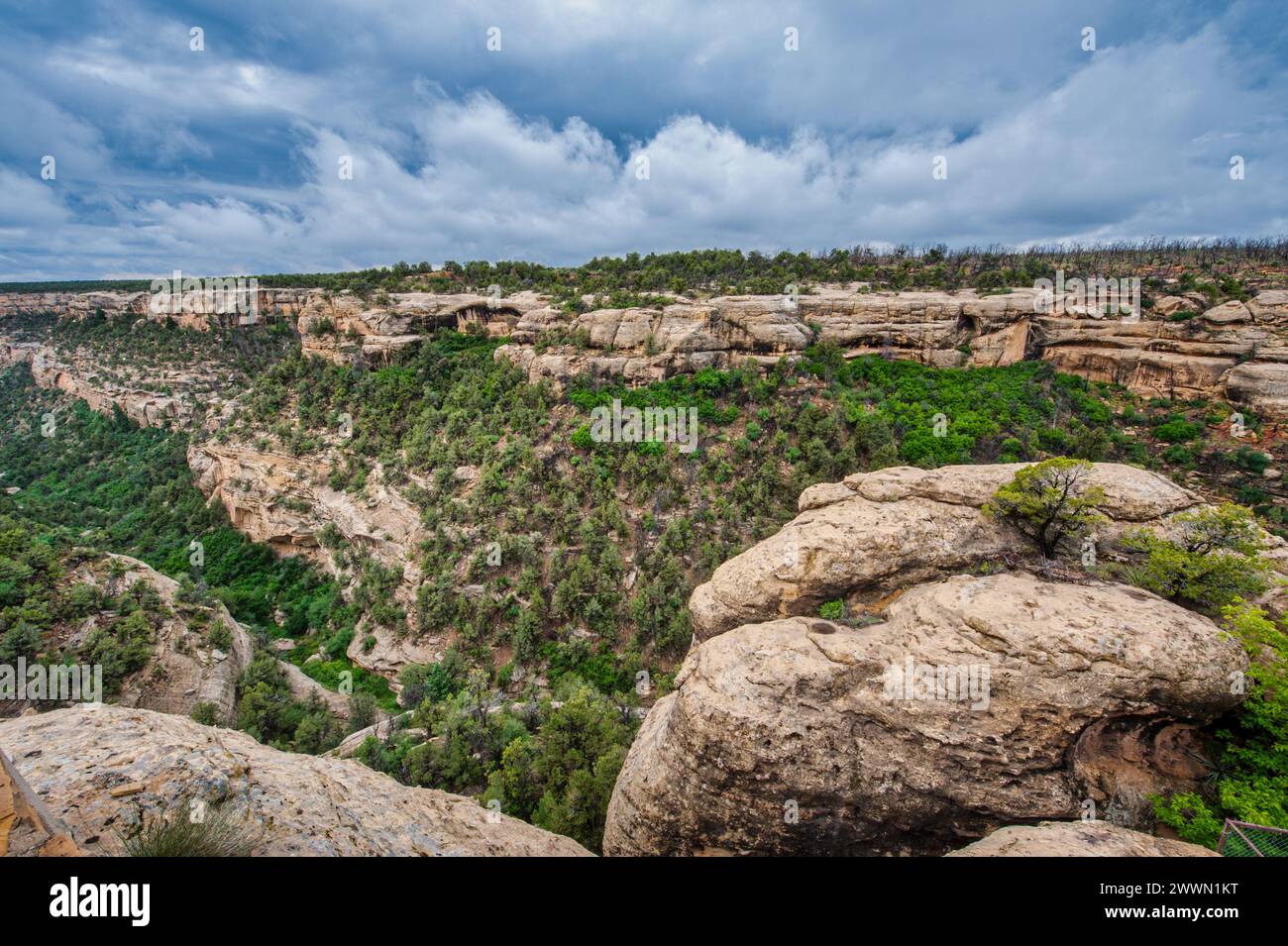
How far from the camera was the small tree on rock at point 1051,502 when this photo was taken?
10.7 m

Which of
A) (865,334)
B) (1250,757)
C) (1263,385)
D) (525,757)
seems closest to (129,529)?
(525,757)

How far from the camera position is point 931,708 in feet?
28.8

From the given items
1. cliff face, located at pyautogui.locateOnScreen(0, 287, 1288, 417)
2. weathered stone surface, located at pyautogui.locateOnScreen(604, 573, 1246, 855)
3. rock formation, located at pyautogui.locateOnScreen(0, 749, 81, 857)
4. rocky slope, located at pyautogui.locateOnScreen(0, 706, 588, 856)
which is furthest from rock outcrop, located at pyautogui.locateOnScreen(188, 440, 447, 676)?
rock formation, located at pyautogui.locateOnScreen(0, 749, 81, 857)

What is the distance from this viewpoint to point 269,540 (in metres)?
37.1

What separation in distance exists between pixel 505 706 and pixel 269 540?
29104mm

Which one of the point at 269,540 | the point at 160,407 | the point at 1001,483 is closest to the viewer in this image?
the point at 1001,483

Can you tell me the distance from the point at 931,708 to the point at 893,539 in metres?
3.89

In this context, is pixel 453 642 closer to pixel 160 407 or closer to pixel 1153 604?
pixel 1153 604

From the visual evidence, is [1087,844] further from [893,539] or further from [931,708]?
[893,539]

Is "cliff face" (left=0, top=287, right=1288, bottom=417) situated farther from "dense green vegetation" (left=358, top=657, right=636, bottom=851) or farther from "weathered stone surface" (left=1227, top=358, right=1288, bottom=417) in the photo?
"dense green vegetation" (left=358, top=657, right=636, bottom=851)

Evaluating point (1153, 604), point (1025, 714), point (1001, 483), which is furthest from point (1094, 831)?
point (1001, 483)

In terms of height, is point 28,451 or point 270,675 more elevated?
point 28,451

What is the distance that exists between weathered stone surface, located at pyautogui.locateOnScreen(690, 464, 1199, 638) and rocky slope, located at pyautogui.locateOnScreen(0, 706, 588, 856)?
7.61 metres
